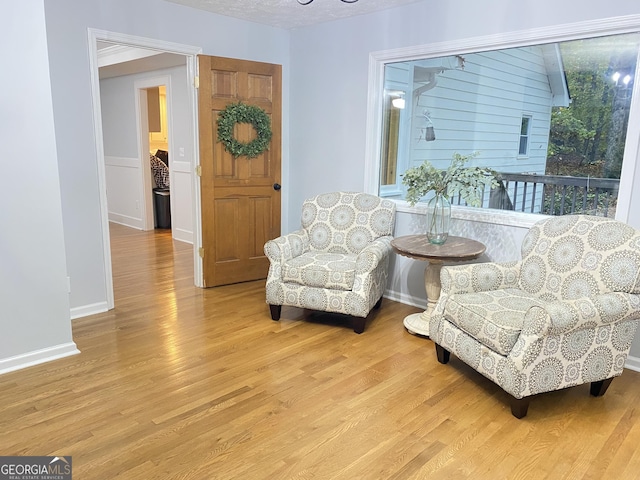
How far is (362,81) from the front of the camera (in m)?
4.21

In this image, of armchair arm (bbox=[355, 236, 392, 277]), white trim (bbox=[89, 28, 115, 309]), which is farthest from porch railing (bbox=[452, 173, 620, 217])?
white trim (bbox=[89, 28, 115, 309])

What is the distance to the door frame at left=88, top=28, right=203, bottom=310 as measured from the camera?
354 centimetres

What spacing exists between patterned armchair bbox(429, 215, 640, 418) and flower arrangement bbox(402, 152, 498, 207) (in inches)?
17.3

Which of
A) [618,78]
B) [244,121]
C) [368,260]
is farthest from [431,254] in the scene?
[244,121]

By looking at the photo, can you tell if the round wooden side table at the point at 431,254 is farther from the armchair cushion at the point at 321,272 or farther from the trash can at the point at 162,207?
the trash can at the point at 162,207

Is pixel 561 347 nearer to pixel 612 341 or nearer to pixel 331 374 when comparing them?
pixel 612 341

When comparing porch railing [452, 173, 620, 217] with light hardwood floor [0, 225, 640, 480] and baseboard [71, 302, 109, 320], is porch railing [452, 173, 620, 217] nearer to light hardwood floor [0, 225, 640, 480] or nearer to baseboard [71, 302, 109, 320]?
light hardwood floor [0, 225, 640, 480]

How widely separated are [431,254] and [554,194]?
1105 millimetres

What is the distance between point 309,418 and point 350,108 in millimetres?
2859

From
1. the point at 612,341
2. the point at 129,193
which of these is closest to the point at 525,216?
the point at 612,341

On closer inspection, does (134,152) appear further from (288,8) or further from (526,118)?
(526,118)

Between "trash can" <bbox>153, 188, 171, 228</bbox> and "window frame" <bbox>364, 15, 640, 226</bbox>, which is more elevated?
"window frame" <bbox>364, 15, 640, 226</bbox>

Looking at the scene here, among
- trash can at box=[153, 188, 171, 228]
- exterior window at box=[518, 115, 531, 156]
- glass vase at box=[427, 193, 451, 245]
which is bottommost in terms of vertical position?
trash can at box=[153, 188, 171, 228]

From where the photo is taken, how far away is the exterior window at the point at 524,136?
3.71 meters
